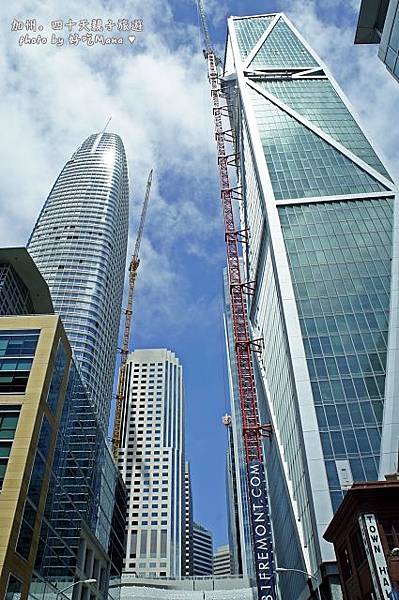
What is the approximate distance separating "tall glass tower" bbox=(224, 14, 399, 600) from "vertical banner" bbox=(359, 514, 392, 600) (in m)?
17.8

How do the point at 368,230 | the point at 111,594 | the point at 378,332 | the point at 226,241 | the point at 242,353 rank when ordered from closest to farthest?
the point at 378,332, the point at 368,230, the point at 111,594, the point at 242,353, the point at 226,241

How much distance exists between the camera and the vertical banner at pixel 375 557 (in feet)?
123

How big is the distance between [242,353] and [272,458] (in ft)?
79.3

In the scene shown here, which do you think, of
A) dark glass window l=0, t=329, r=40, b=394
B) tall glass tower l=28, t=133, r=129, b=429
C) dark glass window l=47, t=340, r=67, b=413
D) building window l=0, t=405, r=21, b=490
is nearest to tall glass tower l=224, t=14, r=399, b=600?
dark glass window l=47, t=340, r=67, b=413

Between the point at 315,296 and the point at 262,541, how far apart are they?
108ft

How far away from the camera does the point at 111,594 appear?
9175 centimetres

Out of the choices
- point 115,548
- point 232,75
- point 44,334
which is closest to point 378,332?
point 44,334

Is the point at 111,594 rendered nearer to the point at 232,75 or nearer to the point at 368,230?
the point at 368,230

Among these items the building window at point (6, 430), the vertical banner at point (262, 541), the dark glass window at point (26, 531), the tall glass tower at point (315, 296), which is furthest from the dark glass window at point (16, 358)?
the vertical banner at point (262, 541)

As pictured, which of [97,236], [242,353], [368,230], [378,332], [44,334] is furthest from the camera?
[97,236]

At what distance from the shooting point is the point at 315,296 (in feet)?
255

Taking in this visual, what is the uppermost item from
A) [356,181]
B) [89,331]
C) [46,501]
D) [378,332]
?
[89,331]

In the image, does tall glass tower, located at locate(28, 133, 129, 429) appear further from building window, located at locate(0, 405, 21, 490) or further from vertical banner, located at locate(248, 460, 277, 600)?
building window, located at locate(0, 405, 21, 490)

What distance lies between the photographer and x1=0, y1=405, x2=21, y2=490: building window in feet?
162
